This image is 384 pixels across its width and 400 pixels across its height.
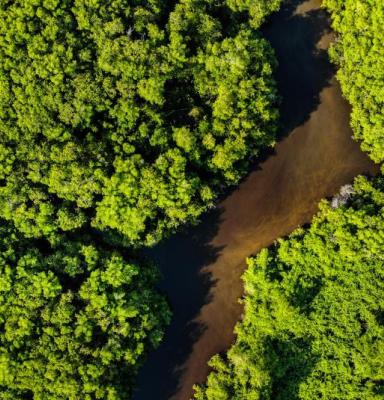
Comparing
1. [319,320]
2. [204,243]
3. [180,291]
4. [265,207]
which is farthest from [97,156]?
[319,320]

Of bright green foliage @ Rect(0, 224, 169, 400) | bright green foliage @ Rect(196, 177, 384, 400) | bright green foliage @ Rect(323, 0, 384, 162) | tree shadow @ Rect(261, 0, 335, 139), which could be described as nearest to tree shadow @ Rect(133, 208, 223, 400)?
bright green foliage @ Rect(196, 177, 384, 400)

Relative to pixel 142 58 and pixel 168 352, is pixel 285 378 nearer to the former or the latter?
pixel 168 352

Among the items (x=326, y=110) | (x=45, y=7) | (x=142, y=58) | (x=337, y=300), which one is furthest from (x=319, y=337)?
(x=45, y=7)

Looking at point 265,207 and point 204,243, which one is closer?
point 204,243

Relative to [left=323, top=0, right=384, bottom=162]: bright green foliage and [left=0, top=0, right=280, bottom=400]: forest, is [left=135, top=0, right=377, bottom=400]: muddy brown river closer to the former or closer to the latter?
[left=323, top=0, right=384, bottom=162]: bright green foliage

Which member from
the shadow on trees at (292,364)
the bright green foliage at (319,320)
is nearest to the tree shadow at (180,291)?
the bright green foliage at (319,320)

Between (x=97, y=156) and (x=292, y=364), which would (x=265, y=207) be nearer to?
(x=292, y=364)

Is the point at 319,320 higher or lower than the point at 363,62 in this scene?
lower
